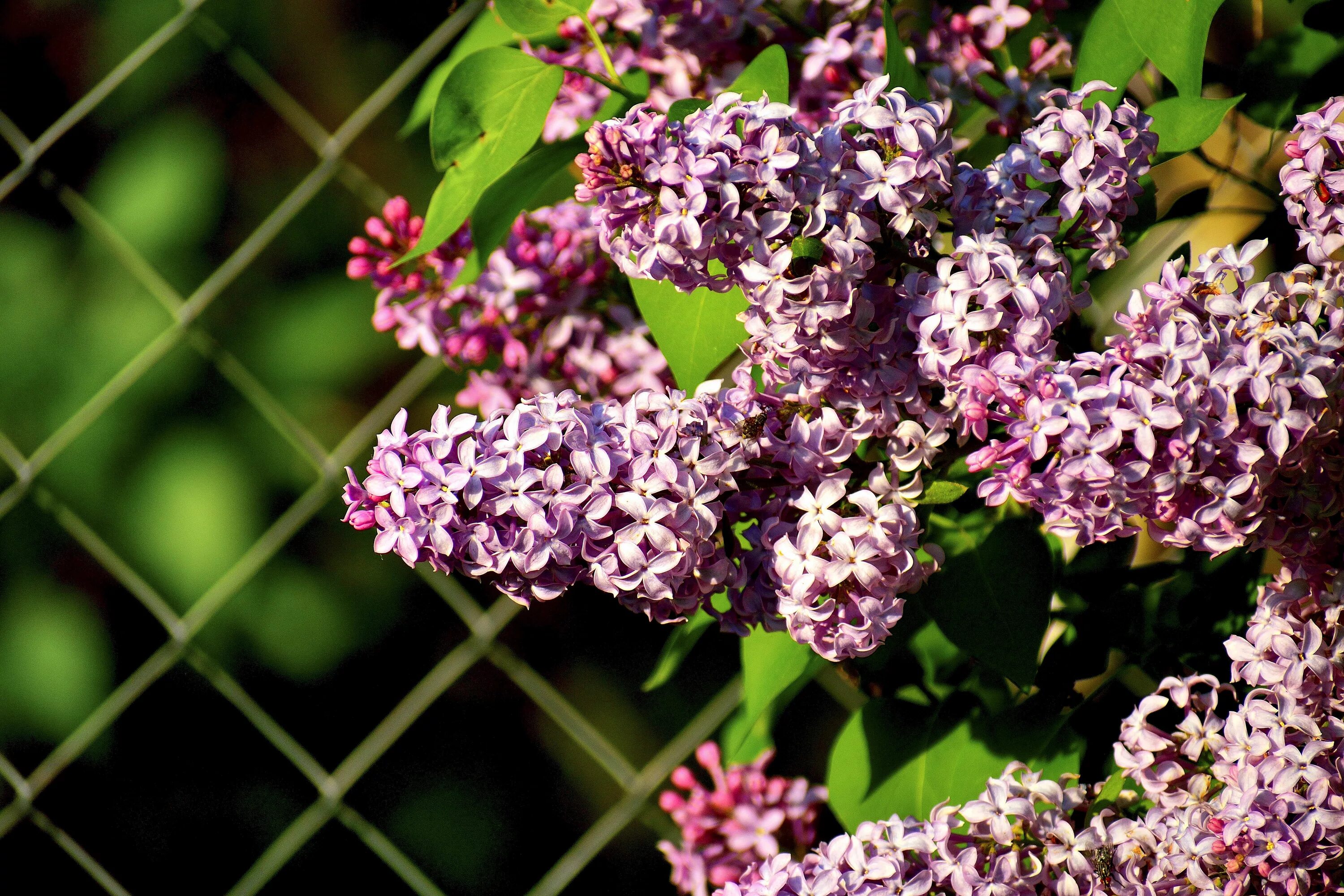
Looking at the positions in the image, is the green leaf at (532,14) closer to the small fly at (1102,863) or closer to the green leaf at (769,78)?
the green leaf at (769,78)

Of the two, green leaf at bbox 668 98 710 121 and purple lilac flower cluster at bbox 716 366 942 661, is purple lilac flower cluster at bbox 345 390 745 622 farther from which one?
green leaf at bbox 668 98 710 121

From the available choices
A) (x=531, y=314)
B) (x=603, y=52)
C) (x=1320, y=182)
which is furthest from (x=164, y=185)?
(x=1320, y=182)

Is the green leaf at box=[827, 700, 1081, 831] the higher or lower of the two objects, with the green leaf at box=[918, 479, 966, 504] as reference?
lower

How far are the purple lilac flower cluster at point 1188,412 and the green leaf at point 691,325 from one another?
0.51 ft

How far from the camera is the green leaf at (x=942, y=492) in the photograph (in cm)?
49

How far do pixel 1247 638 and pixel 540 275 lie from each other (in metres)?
0.46

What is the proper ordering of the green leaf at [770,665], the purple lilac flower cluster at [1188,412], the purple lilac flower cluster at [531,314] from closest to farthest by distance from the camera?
1. the purple lilac flower cluster at [1188,412]
2. the green leaf at [770,665]
3. the purple lilac flower cluster at [531,314]

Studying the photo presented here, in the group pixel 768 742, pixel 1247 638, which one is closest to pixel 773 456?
pixel 1247 638

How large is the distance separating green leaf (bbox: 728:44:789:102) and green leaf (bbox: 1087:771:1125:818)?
37 cm

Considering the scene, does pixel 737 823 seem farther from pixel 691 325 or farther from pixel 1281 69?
pixel 1281 69

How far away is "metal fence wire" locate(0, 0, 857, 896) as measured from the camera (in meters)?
1.00

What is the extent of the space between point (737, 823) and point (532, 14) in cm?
55

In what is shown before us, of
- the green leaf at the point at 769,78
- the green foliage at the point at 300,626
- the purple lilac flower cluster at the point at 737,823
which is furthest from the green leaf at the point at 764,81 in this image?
the green foliage at the point at 300,626

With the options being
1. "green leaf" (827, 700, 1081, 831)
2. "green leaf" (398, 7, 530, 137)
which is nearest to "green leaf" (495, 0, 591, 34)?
"green leaf" (398, 7, 530, 137)
